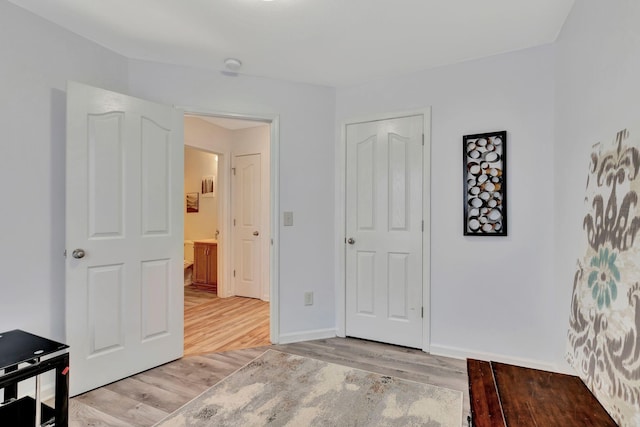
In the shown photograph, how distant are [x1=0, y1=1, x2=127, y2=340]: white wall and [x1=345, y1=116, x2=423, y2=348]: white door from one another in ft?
6.81

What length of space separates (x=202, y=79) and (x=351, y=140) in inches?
52.0

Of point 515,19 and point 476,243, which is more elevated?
point 515,19

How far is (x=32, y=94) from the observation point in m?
1.93

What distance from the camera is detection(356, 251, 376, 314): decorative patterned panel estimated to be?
2.93 m

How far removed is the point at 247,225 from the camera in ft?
14.7

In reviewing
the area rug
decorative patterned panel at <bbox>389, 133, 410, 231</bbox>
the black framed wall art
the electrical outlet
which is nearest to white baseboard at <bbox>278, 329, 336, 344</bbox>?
the electrical outlet

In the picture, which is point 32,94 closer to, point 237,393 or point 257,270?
point 237,393

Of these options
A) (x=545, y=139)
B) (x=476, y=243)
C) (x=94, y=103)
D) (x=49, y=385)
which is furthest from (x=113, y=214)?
(x=545, y=139)

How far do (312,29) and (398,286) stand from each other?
203cm

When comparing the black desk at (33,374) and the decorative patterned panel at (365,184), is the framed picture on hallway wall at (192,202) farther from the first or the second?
the black desk at (33,374)

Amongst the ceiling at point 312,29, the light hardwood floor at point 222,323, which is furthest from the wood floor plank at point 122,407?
the ceiling at point 312,29

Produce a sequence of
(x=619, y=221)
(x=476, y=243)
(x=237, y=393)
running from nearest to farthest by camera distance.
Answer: (x=619, y=221) → (x=237, y=393) → (x=476, y=243)

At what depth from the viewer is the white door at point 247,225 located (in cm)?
441

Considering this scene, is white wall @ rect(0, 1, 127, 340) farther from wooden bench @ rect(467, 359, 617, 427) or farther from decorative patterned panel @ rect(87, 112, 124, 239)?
wooden bench @ rect(467, 359, 617, 427)
